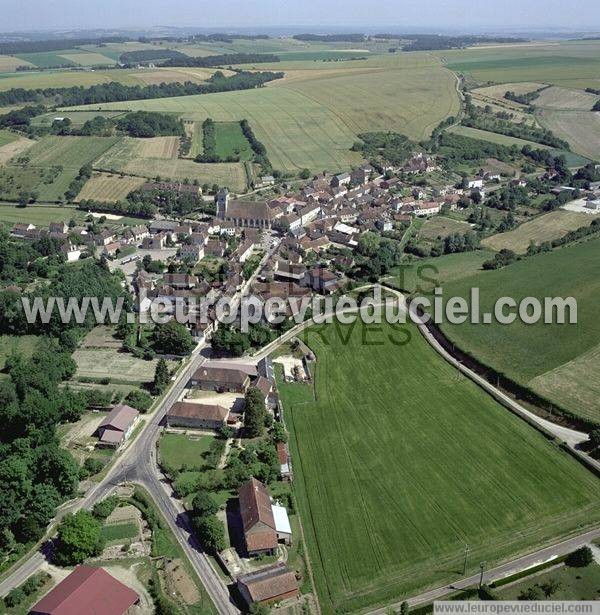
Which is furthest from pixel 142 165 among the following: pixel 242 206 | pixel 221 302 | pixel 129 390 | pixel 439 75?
pixel 439 75

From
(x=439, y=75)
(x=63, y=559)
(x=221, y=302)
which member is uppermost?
(x=439, y=75)

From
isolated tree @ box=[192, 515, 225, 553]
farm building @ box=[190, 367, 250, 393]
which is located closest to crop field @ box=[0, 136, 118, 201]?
farm building @ box=[190, 367, 250, 393]

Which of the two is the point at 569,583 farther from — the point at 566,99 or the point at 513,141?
the point at 566,99

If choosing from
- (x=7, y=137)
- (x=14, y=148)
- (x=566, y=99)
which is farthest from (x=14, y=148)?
(x=566, y=99)

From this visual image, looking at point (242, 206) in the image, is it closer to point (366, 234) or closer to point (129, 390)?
point (366, 234)

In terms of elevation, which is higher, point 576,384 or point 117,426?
point 576,384

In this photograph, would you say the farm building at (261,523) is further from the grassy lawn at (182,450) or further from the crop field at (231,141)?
the crop field at (231,141)
